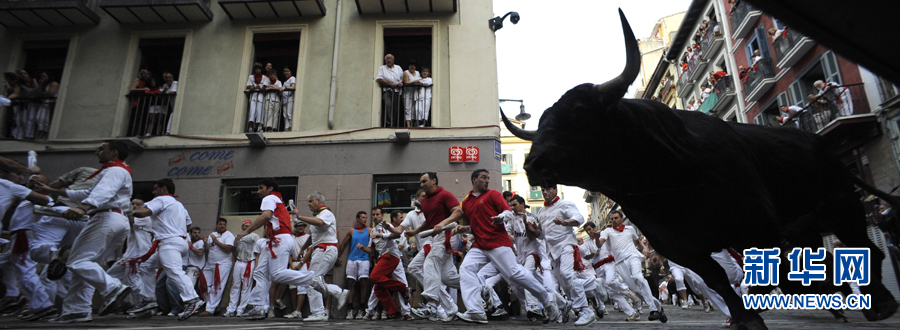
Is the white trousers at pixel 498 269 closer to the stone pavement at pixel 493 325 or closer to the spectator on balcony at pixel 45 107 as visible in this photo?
the stone pavement at pixel 493 325

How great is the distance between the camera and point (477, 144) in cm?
1194

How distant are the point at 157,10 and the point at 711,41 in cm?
2656

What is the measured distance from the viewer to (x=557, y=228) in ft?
29.2

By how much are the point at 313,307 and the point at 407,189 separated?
14.0ft

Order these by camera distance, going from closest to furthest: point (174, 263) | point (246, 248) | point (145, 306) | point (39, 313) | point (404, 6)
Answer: point (39, 313)
point (174, 263)
point (145, 306)
point (246, 248)
point (404, 6)

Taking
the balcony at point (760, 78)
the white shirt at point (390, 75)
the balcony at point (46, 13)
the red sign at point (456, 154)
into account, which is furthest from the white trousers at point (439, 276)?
the balcony at point (760, 78)

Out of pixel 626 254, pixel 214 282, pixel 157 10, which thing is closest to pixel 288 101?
pixel 157 10

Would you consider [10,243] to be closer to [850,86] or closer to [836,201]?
[836,201]

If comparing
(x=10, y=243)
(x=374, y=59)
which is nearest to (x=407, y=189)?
(x=374, y=59)

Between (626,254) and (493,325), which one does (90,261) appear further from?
(626,254)

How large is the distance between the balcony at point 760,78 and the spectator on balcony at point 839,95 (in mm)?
4181

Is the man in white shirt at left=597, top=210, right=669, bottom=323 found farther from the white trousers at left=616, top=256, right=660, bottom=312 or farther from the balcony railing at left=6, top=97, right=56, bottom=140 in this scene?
the balcony railing at left=6, top=97, right=56, bottom=140

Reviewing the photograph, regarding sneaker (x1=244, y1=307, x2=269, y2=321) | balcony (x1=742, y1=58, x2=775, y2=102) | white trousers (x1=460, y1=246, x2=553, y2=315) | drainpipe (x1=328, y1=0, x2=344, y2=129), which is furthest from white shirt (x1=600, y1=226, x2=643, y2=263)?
balcony (x1=742, y1=58, x2=775, y2=102)

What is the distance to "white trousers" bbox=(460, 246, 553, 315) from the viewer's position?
6.61 m
